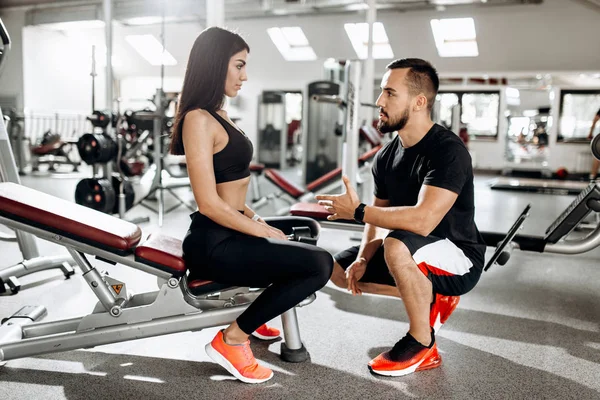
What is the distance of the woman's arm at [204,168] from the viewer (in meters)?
1.64

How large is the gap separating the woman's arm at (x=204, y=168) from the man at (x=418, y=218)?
34 cm

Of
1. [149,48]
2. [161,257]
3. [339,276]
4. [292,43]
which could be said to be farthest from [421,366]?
[149,48]

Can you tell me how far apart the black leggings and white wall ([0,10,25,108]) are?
1164cm

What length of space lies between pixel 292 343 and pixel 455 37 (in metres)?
9.61

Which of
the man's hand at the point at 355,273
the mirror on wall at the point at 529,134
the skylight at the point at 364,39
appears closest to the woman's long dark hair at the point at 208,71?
the man's hand at the point at 355,273

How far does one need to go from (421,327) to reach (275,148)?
30.1 ft

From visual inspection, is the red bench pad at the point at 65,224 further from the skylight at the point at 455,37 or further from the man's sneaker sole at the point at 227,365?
the skylight at the point at 455,37

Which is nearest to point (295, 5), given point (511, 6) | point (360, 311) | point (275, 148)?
point (275, 148)

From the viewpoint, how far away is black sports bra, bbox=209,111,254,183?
171 cm

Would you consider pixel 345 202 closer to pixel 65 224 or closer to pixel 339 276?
pixel 339 276

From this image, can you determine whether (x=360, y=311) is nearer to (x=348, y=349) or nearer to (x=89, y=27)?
(x=348, y=349)

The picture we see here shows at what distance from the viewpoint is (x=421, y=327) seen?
73.0 inches

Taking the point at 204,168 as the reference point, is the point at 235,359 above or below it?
below

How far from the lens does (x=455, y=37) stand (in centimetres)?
1022
